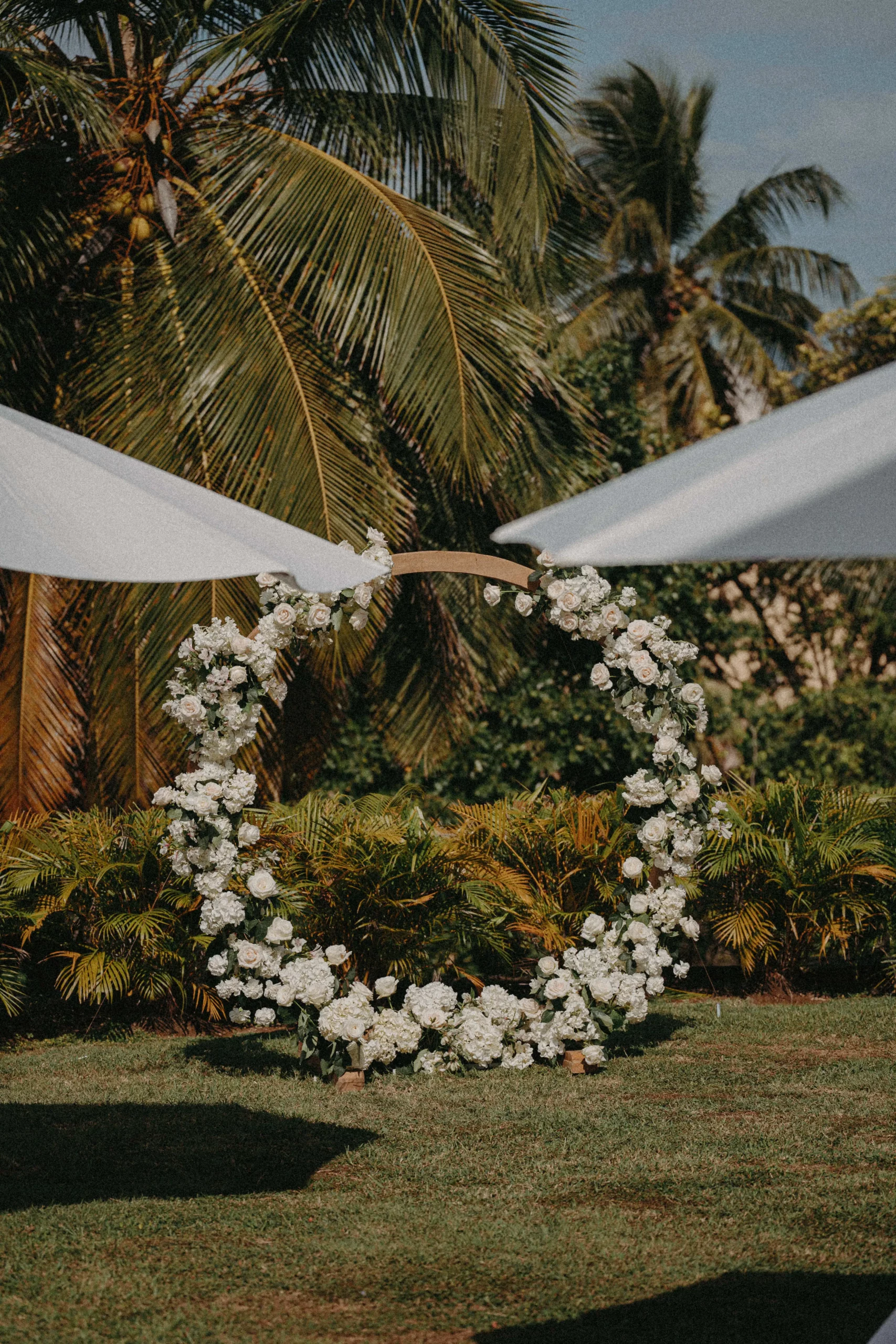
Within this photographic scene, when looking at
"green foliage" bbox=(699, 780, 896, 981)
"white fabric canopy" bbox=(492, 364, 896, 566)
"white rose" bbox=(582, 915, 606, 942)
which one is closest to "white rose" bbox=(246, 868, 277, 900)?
"white rose" bbox=(582, 915, 606, 942)

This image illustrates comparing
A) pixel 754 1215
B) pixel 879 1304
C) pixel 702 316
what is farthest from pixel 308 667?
pixel 702 316

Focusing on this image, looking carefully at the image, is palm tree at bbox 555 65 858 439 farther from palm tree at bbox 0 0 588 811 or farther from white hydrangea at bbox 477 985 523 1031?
white hydrangea at bbox 477 985 523 1031

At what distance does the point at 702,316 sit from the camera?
19.0 m

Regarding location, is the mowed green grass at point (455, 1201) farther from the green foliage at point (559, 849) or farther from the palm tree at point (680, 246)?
the palm tree at point (680, 246)

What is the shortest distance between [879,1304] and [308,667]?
6.02m

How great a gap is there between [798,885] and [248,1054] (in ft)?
11.6

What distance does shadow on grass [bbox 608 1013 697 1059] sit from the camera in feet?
22.6

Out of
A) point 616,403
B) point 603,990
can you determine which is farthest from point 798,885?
point 616,403

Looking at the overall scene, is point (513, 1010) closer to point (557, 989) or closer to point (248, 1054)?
point (557, 989)

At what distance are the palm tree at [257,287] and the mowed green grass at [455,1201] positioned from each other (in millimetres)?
2924

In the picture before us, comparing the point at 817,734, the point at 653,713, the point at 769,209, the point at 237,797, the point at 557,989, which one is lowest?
the point at 557,989

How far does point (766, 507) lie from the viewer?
2105mm

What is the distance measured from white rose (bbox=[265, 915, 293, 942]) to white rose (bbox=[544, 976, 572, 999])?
133cm

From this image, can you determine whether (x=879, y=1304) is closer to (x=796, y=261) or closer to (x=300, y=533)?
(x=300, y=533)
